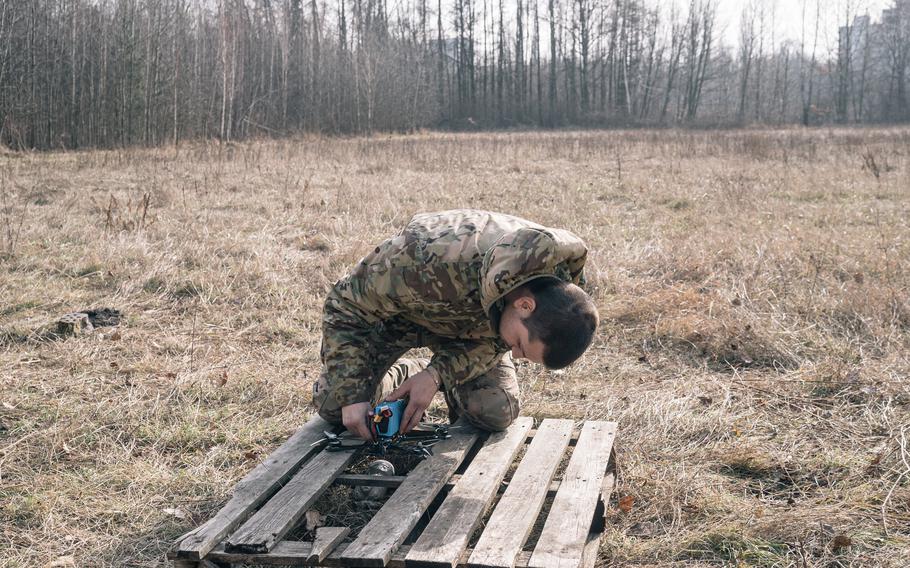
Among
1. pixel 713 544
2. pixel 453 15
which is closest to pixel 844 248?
pixel 713 544

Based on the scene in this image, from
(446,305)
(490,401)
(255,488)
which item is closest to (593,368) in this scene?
(490,401)

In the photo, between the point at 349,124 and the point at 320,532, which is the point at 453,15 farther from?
the point at 320,532

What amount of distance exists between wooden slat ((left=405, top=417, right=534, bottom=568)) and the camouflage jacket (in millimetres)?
339

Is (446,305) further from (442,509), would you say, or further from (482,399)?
(442,509)

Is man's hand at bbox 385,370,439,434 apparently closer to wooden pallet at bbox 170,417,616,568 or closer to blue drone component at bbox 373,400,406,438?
blue drone component at bbox 373,400,406,438

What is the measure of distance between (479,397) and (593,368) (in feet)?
5.21

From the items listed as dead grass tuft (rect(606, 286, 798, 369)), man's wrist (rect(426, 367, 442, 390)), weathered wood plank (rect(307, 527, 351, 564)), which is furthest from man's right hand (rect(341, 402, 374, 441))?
dead grass tuft (rect(606, 286, 798, 369))

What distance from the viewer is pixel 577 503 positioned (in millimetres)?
2812

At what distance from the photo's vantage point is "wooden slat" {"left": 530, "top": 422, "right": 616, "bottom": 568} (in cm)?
242

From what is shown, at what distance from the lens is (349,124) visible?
3175 cm

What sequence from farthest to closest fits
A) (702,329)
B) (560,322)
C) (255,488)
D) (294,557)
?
(702,329)
(255,488)
(560,322)
(294,557)

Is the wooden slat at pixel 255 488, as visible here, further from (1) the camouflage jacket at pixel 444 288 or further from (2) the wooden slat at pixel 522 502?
(2) the wooden slat at pixel 522 502

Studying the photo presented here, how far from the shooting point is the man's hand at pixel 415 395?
3194 mm

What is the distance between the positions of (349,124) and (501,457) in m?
29.8
